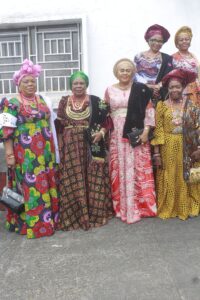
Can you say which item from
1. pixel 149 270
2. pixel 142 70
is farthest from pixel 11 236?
pixel 142 70

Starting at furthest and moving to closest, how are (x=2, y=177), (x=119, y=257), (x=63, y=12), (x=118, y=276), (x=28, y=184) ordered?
(x=63, y=12) → (x=2, y=177) → (x=28, y=184) → (x=119, y=257) → (x=118, y=276)

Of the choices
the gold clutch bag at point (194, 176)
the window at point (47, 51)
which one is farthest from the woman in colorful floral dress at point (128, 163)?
the window at point (47, 51)

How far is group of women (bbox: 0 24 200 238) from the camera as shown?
3889mm

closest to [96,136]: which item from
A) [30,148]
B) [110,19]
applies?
[30,148]

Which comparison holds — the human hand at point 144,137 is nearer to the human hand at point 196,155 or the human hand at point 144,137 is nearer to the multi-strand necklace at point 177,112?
the multi-strand necklace at point 177,112

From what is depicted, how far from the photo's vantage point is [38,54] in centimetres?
650

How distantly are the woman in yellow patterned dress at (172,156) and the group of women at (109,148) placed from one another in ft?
0.03

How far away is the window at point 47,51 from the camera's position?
6.39m

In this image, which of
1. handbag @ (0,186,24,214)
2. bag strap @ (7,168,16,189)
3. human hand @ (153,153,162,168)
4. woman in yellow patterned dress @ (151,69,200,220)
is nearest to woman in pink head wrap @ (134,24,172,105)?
woman in yellow patterned dress @ (151,69,200,220)

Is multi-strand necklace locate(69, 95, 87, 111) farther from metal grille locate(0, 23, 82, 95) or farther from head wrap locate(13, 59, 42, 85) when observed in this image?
metal grille locate(0, 23, 82, 95)

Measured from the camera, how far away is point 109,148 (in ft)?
14.1

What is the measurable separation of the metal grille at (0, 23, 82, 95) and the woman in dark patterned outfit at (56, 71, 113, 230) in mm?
2500

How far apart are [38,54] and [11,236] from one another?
3.48 m

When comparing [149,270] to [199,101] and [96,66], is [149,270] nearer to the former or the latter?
[199,101]
